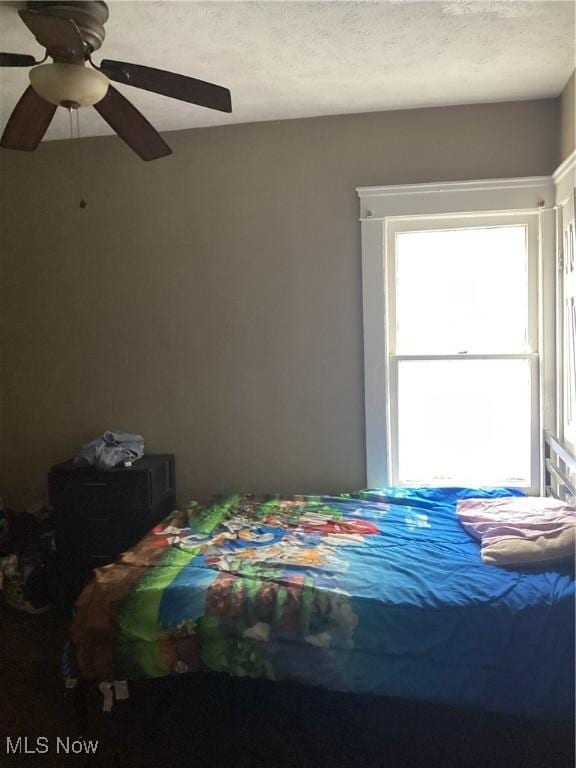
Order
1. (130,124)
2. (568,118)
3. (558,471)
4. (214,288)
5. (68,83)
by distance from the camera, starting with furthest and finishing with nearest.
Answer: (214,288) → (558,471) → (568,118) → (130,124) → (68,83)

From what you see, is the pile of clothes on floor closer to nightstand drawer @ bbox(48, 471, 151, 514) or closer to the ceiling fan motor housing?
nightstand drawer @ bbox(48, 471, 151, 514)

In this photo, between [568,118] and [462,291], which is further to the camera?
[462,291]

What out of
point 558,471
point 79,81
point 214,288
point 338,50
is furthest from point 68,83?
point 558,471

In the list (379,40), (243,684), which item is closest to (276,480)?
(243,684)

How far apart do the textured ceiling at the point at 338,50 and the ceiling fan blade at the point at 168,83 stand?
1.00ft

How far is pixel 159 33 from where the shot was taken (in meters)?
2.13

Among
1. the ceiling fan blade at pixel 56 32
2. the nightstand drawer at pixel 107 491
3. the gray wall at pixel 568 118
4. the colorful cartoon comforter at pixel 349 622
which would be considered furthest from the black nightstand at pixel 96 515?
the gray wall at pixel 568 118

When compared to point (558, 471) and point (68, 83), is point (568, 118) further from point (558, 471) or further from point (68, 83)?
point (68, 83)

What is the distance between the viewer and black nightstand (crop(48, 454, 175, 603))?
290 centimetres

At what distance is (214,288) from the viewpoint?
3.20 meters

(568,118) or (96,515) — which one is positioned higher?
(568,118)

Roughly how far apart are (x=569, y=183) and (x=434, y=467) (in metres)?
1.49

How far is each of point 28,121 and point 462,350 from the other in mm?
2183

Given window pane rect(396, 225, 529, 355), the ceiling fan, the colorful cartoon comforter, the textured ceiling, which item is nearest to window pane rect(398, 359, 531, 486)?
window pane rect(396, 225, 529, 355)
